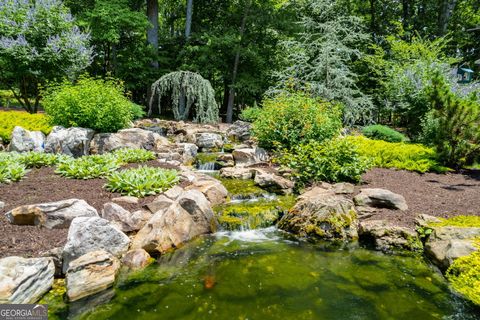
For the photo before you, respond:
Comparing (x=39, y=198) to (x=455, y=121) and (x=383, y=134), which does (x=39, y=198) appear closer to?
(x=455, y=121)

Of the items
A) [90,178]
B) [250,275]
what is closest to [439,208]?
[250,275]

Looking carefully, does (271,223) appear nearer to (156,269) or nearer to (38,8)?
(156,269)

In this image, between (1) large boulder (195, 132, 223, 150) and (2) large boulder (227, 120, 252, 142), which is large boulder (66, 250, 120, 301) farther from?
(2) large boulder (227, 120, 252, 142)

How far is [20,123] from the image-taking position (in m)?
9.60

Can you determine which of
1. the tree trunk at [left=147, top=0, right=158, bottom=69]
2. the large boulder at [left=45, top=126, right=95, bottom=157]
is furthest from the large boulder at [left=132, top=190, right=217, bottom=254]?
the tree trunk at [left=147, top=0, right=158, bottom=69]

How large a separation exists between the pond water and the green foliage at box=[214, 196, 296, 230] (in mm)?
782

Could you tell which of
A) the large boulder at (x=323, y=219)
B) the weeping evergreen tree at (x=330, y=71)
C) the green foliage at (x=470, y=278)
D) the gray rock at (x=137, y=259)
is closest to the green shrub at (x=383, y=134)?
the weeping evergreen tree at (x=330, y=71)

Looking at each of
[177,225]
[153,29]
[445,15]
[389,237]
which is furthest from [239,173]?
[445,15]

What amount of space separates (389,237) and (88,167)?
666 cm

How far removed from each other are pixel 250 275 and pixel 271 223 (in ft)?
6.88

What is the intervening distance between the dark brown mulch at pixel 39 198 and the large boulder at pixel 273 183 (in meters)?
2.52

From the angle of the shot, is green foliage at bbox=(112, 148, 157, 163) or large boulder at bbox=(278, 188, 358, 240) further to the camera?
green foliage at bbox=(112, 148, 157, 163)

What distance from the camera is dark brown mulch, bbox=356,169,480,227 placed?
19.8 ft

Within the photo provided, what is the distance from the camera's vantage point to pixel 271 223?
6.52 metres
